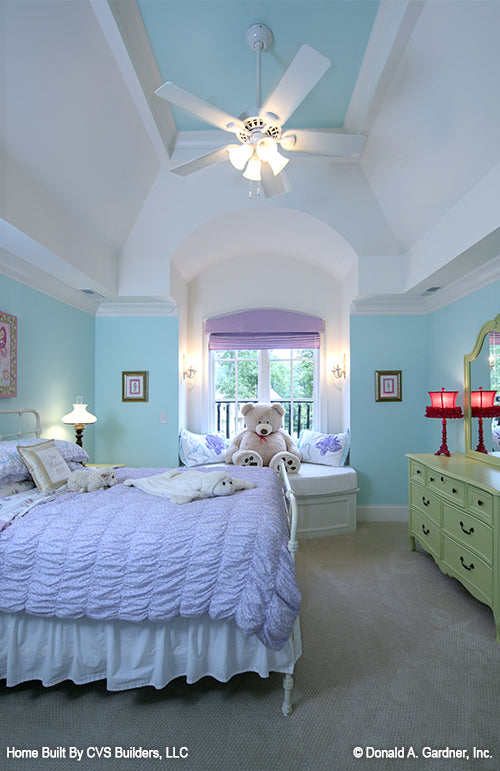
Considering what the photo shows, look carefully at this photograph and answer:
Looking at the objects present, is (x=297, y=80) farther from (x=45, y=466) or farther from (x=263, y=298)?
(x=263, y=298)

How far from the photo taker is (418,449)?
421 centimetres

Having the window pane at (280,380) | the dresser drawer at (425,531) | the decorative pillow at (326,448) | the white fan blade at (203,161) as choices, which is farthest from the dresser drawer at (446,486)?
the white fan blade at (203,161)

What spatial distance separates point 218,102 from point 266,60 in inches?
19.4

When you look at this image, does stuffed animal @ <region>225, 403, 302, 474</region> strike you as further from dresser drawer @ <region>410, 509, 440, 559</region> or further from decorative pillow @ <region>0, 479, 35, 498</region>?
decorative pillow @ <region>0, 479, 35, 498</region>

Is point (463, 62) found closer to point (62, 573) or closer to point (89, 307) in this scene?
point (62, 573)

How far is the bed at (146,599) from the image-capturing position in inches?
63.6

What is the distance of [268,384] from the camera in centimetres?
491

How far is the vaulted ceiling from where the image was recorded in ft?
6.93

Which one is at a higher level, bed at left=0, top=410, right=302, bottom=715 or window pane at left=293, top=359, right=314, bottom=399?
window pane at left=293, top=359, right=314, bottom=399

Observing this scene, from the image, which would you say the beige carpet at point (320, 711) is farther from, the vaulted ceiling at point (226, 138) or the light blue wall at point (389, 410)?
the vaulted ceiling at point (226, 138)

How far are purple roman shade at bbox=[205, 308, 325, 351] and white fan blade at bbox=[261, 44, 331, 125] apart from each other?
275 cm

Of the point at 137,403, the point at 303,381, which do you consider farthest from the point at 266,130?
the point at 303,381

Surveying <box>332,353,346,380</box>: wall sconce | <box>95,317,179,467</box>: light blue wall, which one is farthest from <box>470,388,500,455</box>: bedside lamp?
<box>95,317,179,467</box>: light blue wall

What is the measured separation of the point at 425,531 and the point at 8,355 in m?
3.66
